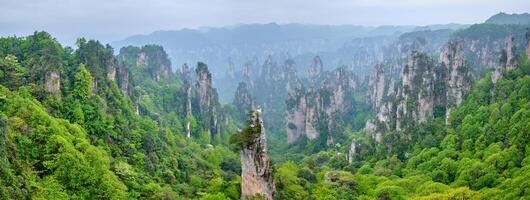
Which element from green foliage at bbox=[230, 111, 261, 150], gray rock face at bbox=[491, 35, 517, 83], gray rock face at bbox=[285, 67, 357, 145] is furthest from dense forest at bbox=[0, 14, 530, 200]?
gray rock face at bbox=[285, 67, 357, 145]

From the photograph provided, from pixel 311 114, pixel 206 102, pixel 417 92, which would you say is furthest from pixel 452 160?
pixel 311 114

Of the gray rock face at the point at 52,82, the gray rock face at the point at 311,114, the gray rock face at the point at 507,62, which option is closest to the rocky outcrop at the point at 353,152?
the gray rock face at the point at 507,62

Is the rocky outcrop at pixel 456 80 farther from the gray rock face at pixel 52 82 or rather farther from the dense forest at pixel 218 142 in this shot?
the gray rock face at pixel 52 82

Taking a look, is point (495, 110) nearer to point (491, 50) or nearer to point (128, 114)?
point (128, 114)

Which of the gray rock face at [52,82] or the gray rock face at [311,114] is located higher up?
the gray rock face at [52,82]

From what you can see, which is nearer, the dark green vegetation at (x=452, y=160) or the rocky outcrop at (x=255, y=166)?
the rocky outcrop at (x=255, y=166)

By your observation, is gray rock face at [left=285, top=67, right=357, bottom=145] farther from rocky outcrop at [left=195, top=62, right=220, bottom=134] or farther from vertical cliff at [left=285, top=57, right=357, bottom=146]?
rocky outcrop at [left=195, top=62, right=220, bottom=134]

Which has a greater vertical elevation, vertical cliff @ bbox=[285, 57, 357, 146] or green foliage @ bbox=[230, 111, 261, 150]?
green foliage @ bbox=[230, 111, 261, 150]
